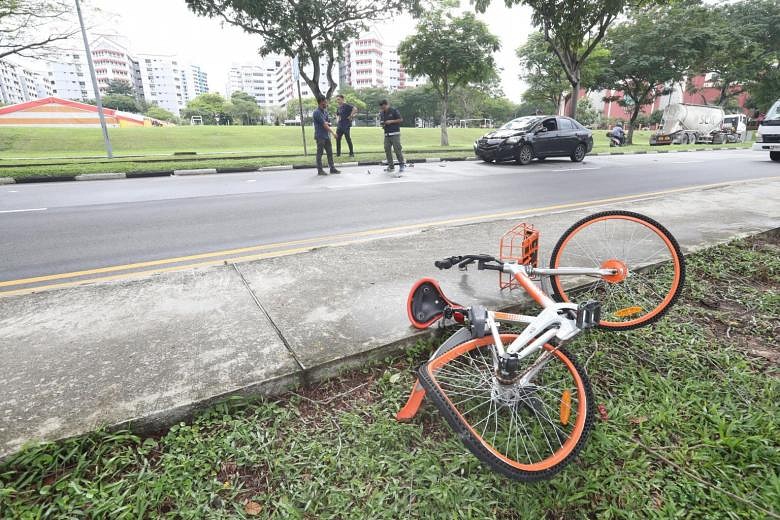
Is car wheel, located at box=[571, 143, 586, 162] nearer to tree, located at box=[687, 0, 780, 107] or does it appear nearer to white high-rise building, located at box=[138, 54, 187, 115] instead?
tree, located at box=[687, 0, 780, 107]

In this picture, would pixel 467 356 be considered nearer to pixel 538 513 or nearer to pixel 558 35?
pixel 538 513

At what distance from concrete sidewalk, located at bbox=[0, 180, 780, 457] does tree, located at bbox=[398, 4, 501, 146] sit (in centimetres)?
1947

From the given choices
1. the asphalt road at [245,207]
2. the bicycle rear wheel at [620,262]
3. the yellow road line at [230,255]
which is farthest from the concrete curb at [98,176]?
the bicycle rear wheel at [620,262]

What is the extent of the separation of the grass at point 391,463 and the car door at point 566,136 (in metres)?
12.4

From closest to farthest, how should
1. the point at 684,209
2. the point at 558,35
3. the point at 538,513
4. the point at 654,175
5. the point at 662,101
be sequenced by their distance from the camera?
1. the point at 538,513
2. the point at 684,209
3. the point at 654,175
4. the point at 558,35
5. the point at 662,101

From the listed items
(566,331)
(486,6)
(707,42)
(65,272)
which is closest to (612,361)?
(566,331)

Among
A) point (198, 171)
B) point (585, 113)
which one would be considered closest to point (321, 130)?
point (198, 171)

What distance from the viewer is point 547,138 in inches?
502

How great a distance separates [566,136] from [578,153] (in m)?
0.82

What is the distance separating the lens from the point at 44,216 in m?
5.64

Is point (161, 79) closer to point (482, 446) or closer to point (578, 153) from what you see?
point (578, 153)

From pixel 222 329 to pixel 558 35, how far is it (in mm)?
17589

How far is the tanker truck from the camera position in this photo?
2961cm

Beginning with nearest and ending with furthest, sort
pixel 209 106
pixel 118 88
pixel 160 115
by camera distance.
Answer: pixel 209 106
pixel 160 115
pixel 118 88
